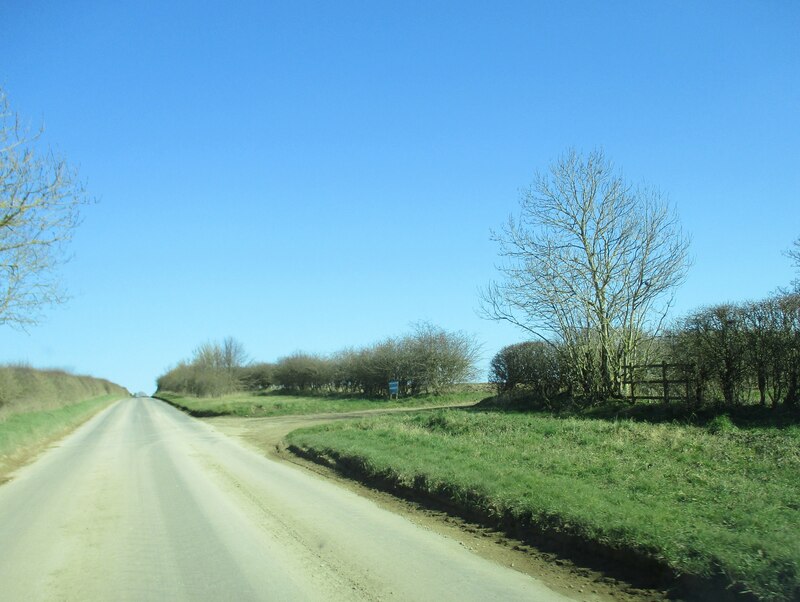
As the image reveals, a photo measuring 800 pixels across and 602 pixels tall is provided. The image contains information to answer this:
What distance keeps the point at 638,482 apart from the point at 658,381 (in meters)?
11.4

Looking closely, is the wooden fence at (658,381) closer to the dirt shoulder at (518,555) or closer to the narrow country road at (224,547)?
the dirt shoulder at (518,555)

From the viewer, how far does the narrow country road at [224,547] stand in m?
6.15

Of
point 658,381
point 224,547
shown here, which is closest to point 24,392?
point 658,381

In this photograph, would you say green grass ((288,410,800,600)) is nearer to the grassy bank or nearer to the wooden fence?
the wooden fence

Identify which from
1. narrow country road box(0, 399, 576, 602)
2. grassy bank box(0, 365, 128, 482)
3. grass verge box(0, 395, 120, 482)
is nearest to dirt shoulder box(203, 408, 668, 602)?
narrow country road box(0, 399, 576, 602)

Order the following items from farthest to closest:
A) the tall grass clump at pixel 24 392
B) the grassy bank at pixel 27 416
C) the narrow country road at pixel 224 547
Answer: the tall grass clump at pixel 24 392
the grassy bank at pixel 27 416
the narrow country road at pixel 224 547

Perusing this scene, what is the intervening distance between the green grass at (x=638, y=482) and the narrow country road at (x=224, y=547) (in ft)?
4.16

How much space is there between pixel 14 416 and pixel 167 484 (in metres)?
22.2

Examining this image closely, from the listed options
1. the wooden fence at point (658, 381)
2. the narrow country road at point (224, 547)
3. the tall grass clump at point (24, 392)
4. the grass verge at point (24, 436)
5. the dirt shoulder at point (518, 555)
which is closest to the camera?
the dirt shoulder at point (518, 555)

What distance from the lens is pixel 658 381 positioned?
771 inches

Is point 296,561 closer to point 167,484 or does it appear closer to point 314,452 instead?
point 167,484

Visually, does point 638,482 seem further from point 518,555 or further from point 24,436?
point 24,436

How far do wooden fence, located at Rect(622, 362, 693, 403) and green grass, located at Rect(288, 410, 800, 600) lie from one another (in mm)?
3319

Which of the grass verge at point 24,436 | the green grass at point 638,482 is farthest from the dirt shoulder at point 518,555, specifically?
the grass verge at point 24,436
